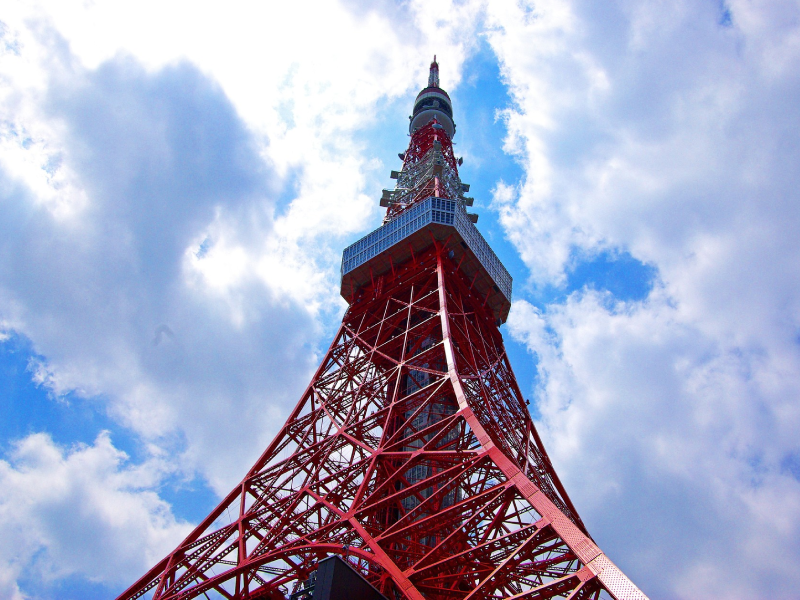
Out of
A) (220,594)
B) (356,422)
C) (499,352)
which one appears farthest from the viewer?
(499,352)

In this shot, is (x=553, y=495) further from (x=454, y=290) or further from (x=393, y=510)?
(x=454, y=290)

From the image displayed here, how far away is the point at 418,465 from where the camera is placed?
82.5 ft

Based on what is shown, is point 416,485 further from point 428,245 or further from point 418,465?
→ point 428,245

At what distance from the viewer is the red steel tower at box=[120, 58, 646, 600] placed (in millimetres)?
19047

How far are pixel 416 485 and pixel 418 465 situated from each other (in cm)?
348

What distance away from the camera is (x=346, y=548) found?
65.8 feet

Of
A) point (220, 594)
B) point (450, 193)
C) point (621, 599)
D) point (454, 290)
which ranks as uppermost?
point (450, 193)

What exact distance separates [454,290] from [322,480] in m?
14.8

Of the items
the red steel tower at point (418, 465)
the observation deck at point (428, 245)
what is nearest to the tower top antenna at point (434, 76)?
the red steel tower at point (418, 465)

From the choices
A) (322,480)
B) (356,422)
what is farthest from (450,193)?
(322,480)

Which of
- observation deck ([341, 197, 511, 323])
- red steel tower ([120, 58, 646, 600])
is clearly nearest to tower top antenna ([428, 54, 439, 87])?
red steel tower ([120, 58, 646, 600])

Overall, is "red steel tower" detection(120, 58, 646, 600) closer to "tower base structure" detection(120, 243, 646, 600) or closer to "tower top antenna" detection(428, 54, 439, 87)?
"tower base structure" detection(120, 243, 646, 600)

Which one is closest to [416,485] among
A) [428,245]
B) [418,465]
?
[418,465]

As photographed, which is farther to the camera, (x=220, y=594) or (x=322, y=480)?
(x=322, y=480)
